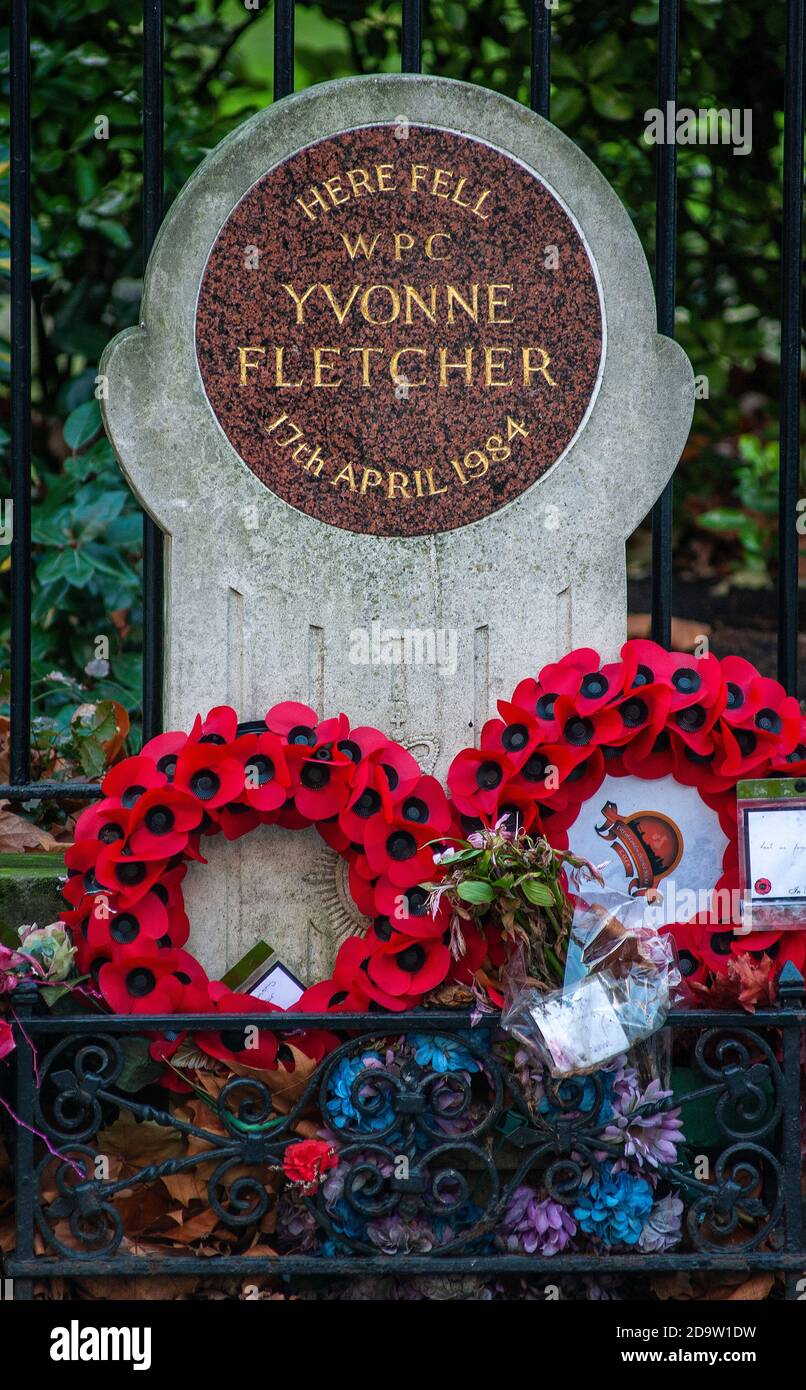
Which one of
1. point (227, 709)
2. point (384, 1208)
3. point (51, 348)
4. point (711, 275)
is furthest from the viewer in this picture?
point (711, 275)

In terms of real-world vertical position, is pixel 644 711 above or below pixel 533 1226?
above

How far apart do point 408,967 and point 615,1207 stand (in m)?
0.59

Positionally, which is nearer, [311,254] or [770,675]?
[311,254]

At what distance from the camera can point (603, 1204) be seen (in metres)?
2.82

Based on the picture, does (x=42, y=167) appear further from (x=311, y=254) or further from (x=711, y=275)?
(x=711, y=275)

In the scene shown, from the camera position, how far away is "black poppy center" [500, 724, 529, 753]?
2.99 meters

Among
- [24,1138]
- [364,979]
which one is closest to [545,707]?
[364,979]

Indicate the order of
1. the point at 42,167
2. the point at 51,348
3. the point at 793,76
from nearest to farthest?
the point at 793,76 < the point at 42,167 < the point at 51,348

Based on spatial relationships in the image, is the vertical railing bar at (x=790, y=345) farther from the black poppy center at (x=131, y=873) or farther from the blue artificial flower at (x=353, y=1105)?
the black poppy center at (x=131, y=873)

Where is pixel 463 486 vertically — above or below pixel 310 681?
above

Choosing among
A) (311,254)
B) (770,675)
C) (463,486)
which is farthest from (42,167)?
(770,675)

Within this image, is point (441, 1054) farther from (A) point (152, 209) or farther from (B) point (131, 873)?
(A) point (152, 209)

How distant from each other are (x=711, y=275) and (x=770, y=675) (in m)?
1.58

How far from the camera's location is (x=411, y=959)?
2912mm
